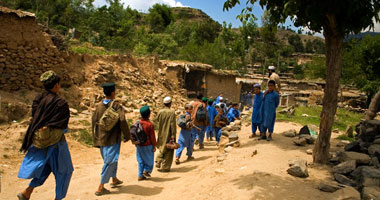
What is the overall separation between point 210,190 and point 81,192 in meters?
2.15

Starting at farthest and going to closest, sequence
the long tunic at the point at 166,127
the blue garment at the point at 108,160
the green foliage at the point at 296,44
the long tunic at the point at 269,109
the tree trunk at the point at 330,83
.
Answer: the green foliage at the point at 296,44, the long tunic at the point at 269,109, the long tunic at the point at 166,127, the tree trunk at the point at 330,83, the blue garment at the point at 108,160

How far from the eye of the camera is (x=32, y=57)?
9984mm

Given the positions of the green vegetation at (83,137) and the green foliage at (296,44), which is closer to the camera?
the green vegetation at (83,137)

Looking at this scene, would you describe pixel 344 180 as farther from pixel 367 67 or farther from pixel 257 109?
pixel 367 67

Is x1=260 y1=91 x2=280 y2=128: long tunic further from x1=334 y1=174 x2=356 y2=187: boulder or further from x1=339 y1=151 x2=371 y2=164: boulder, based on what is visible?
x1=334 y1=174 x2=356 y2=187: boulder

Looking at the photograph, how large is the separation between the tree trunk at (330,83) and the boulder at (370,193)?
1366 mm

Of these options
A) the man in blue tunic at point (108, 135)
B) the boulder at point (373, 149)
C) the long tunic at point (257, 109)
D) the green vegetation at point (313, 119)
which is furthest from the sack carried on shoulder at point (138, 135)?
the green vegetation at point (313, 119)

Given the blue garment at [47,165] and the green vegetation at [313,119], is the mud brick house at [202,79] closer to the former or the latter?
the green vegetation at [313,119]

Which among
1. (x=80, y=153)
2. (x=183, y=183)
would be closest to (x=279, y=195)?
(x=183, y=183)

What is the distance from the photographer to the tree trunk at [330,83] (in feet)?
14.2

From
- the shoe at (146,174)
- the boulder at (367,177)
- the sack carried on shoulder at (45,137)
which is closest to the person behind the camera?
the sack carried on shoulder at (45,137)

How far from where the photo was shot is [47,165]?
336 centimetres

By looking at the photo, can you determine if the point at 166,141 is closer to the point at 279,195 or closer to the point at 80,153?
the point at 279,195

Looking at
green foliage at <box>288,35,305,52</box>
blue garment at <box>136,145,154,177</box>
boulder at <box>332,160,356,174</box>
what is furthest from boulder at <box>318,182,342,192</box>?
green foliage at <box>288,35,305,52</box>
